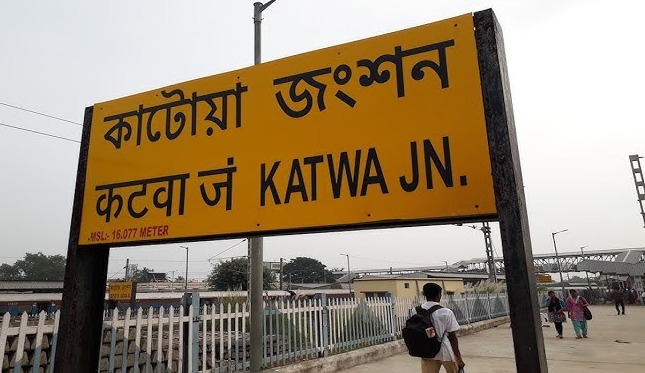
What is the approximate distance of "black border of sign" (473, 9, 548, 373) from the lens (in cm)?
145

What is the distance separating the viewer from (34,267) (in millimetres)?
101688

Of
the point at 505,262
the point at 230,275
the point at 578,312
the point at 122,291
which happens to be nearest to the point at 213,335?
the point at 505,262

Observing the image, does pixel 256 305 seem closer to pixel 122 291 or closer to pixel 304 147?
pixel 304 147

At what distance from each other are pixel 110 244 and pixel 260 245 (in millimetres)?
4009

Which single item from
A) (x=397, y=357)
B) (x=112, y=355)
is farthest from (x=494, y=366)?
(x=112, y=355)

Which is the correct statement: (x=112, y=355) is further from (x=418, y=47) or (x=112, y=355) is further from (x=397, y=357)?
(x=397, y=357)

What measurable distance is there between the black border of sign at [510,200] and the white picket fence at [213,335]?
6.70 ft

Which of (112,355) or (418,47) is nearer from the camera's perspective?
(418,47)

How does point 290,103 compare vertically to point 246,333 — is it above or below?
above

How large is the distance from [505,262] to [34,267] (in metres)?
125

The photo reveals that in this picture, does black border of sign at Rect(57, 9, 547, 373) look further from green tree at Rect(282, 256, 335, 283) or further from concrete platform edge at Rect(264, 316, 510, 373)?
green tree at Rect(282, 256, 335, 283)

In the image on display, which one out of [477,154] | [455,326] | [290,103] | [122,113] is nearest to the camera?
[477,154]

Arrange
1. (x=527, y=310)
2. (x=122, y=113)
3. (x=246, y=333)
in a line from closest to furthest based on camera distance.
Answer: (x=527, y=310) → (x=122, y=113) → (x=246, y=333)

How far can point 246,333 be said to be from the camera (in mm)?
7312
